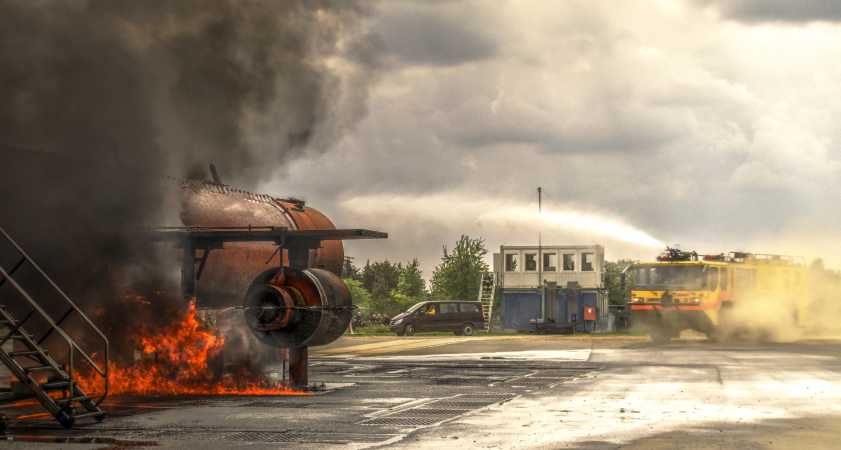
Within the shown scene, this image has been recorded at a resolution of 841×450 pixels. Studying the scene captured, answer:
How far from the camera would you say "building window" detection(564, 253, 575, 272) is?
60.2 metres

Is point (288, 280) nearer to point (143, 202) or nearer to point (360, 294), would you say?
point (143, 202)

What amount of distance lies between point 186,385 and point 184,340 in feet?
2.97

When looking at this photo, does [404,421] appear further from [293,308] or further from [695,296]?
[695,296]

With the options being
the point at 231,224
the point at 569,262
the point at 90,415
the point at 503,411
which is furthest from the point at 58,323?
the point at 569,262

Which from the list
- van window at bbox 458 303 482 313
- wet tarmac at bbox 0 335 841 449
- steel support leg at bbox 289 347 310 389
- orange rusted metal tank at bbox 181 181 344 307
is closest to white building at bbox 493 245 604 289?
van window at bbox 458 303 482 313

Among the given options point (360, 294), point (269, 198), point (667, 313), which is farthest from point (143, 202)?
point (360, 294)

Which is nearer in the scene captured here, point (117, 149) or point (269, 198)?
point (117, 149)

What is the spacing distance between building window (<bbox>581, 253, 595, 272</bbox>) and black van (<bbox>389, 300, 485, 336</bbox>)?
10.3m

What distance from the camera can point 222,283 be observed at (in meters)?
19.2

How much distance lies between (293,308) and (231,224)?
3069 mm

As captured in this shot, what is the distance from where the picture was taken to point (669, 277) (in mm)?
39594

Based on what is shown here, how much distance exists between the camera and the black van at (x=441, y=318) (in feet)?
163

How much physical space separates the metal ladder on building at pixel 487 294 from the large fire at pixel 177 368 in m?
39.6

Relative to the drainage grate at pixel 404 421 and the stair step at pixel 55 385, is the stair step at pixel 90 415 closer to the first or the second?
the stair step at pixel 55 385
